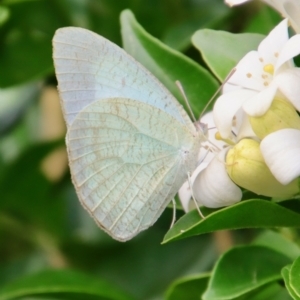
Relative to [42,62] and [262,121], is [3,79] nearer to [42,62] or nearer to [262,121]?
[42,62]

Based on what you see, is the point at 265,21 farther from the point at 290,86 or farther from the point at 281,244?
the point at 290,86

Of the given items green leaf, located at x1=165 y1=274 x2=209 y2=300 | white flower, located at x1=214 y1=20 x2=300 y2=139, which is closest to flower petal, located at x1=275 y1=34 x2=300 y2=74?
white flower, located at x1=214 y1=20 x2=300 y2=139

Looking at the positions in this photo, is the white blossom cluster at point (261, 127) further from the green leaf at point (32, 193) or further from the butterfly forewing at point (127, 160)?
the green leaf at point (32, 193)

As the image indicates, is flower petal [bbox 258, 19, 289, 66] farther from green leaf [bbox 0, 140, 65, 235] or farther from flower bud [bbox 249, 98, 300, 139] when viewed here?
green leaf [bbox 0, 140, 65, 235]

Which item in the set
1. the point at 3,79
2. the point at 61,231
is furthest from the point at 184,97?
the point at 61,231

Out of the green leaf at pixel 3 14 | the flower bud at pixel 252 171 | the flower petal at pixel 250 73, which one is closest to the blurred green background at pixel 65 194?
the green leaf at pixel 3 14

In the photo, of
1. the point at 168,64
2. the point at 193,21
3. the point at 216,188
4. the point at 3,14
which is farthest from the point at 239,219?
the point at 193,21
